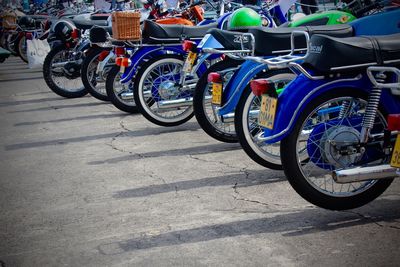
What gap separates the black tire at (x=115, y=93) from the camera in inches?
354

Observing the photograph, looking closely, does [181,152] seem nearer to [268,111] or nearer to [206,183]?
[206,183]

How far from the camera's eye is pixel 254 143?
573 centimetres

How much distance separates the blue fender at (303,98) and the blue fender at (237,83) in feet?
4.63

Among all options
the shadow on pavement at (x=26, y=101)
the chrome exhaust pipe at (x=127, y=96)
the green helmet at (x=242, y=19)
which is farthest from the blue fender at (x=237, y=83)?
the shadow on pavement at (x=26, y=101)

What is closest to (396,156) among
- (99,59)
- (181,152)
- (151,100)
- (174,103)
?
(181,152)

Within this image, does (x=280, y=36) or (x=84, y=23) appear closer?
(x=280, y=36)

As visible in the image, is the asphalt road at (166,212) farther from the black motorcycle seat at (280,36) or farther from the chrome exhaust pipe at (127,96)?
the chrome exhaust pipe at (127,96)

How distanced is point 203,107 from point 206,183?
4.49 feet

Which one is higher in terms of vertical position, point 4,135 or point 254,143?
point 254,143

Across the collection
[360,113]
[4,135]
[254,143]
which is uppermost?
[360,113]

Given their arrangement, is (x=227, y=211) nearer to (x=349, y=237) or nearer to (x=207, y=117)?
(x=349, y=237)

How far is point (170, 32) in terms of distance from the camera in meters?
8.30

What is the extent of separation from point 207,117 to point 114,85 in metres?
2.56

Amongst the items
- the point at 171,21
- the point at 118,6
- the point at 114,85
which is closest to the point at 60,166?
the point at 114,85
